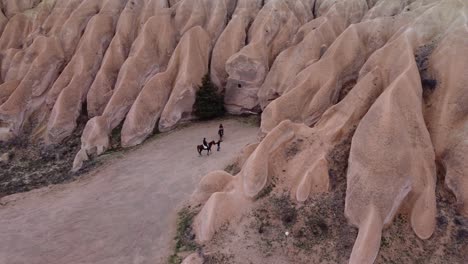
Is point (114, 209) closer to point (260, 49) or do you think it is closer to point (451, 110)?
point (260, 49)

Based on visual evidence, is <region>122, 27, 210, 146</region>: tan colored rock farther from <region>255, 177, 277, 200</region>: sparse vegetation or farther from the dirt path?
<region>255, 177, 277, 200</region>: sparse vegetation

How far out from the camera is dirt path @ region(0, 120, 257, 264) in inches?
607

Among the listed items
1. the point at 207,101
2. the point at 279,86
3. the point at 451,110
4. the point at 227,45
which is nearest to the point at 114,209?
the point at 207,101

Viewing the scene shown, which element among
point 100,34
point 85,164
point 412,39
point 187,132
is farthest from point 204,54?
point 412,39

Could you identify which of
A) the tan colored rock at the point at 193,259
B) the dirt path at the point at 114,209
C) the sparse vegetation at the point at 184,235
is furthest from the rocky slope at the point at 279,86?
the dirt path at the point at 114,209

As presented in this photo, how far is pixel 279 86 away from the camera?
77.0 ft

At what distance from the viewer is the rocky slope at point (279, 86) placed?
14070 millimetres

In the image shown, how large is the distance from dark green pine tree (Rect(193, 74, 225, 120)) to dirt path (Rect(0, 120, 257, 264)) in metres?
2.66

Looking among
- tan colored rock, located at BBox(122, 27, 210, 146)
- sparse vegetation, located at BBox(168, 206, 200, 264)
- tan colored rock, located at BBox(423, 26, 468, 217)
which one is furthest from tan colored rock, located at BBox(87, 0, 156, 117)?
tan colored rock, located at BBox(423, 26, 468, 217)

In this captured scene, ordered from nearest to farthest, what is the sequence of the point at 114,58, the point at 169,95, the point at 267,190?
the point at 267,190 → the point at 169,95 → the point at 114,58

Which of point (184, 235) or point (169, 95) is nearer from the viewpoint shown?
point (184, 235)

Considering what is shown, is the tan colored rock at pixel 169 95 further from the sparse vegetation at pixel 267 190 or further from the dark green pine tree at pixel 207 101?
the sparse vegetation at pixel 267 190

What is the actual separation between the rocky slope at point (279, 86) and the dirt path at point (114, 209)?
1.97 m

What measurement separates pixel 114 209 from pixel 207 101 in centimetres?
1022
